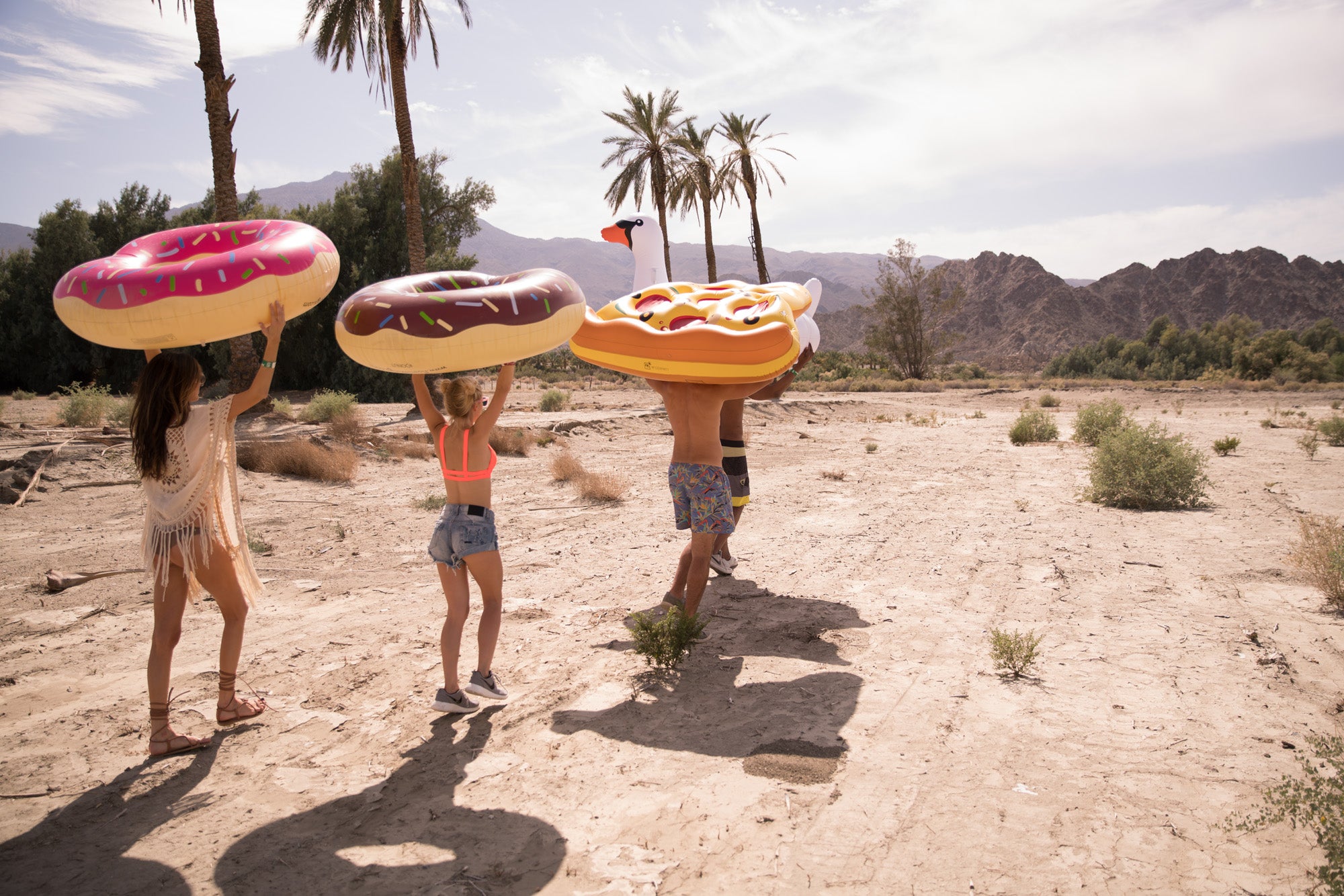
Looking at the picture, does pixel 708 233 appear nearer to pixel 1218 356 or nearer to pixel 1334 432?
pixel 1334 432

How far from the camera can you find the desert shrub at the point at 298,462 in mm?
10961

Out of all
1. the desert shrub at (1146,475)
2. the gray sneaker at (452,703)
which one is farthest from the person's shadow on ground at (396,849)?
the desert shrub at (1146,475)

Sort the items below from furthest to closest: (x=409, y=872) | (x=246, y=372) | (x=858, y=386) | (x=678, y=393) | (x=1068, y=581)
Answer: (x=858, y=386), (x=246, y=372), (x=1068, y=581), (x=678, y=393), (x=409, y=872)

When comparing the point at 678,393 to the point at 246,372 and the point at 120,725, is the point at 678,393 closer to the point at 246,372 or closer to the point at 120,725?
the point at 120,725

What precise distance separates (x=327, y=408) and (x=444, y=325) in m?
14.1

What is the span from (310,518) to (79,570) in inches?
95.3

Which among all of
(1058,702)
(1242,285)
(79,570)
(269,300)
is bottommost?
(1058,702)

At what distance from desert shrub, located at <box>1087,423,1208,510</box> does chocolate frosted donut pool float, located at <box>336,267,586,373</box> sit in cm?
796

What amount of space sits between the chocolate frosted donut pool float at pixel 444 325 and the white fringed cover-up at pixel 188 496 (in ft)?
2.47

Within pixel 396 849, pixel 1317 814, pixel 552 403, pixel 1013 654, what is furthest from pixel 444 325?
pixel 552 403

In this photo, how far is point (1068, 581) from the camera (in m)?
6.29

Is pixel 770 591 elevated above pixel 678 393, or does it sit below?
below

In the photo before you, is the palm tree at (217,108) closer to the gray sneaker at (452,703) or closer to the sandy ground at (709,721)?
the sandy ground at (709,721)

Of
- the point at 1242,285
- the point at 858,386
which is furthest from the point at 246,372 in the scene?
the point at 1242,285
